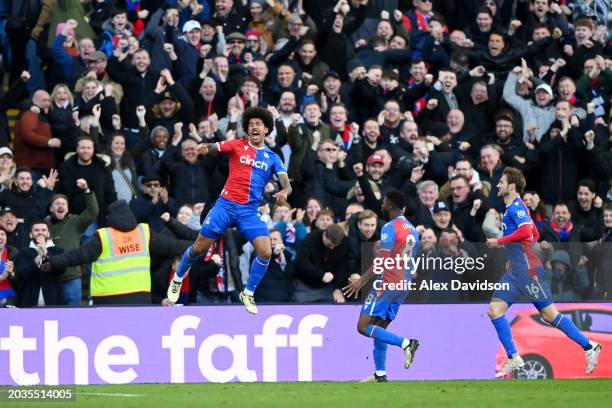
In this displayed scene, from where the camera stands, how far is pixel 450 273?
2050 cm

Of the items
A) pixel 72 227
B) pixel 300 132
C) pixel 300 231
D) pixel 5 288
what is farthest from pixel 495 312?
pixel 5 288

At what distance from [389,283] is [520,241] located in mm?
1654

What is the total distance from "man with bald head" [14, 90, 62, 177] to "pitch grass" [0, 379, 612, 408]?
4978 mm

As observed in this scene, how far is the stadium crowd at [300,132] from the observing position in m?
20.6

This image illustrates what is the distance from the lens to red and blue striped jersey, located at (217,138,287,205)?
17094 mm

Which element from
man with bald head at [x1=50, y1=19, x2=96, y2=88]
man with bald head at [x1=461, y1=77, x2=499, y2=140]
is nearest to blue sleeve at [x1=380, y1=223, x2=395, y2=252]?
man with bald head at [x1=461, y1=77, x2=499, y2=140]

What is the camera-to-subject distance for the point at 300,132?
22500 millimetres

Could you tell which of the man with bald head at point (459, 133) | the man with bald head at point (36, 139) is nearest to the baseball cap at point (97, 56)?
the man with bald head at point (36, 139)

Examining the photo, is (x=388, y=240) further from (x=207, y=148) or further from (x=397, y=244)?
(x=207, y=148)

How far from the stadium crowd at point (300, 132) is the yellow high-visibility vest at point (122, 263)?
91mm

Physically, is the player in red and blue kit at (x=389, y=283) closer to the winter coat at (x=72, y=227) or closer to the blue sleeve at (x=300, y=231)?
the blue sleeve at (x=300, y=231)

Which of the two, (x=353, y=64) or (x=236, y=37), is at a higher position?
(x=236, y=37)

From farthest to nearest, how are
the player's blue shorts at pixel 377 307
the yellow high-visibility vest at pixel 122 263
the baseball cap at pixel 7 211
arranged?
the baseball cap at pixel 7 211 < the yellow high-visibility vest at pixel 122 263 < the player's blue shorts at pixel 377 307

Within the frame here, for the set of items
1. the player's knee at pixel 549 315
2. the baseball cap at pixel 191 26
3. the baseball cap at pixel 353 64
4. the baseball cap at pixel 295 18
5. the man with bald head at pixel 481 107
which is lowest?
the player's knee at pixel 549 315
